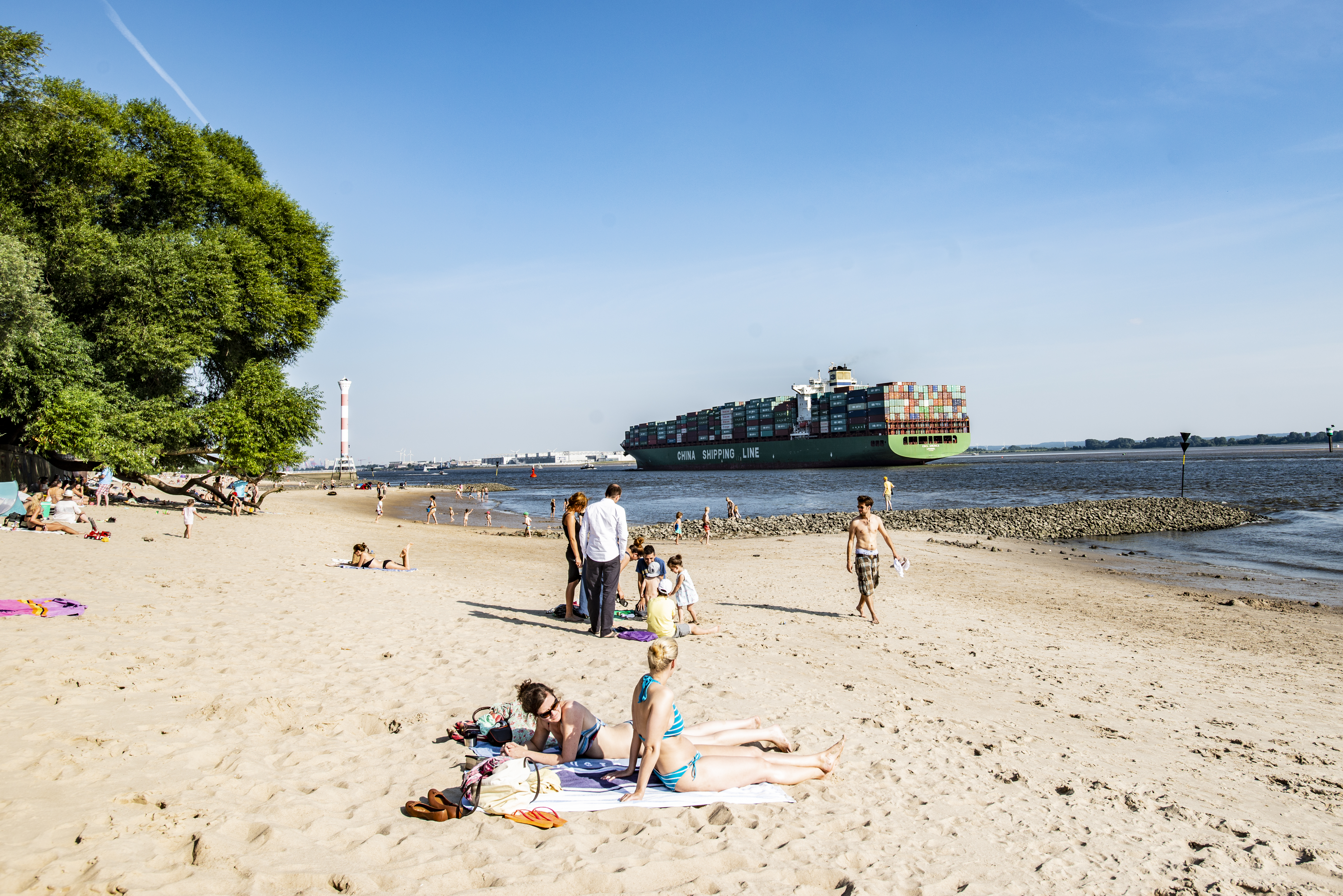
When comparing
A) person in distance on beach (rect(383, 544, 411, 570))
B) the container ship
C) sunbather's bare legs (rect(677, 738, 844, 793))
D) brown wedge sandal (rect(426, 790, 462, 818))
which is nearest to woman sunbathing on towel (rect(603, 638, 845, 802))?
sunbather's bare legs (rect(677, 738, 844, 793))

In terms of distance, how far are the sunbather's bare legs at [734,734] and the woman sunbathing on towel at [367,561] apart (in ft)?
32.1

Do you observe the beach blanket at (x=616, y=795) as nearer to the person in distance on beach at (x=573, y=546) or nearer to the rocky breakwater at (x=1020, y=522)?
the person in distance on beach at (x=573, y=546)

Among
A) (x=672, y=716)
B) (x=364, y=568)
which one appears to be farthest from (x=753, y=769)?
(x=364, y=568)

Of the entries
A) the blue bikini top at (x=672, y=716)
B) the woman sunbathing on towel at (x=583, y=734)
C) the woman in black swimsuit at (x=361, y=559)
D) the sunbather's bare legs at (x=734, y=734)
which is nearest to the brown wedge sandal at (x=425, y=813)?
the woman sunbathing on towel at (x=583, y=734)

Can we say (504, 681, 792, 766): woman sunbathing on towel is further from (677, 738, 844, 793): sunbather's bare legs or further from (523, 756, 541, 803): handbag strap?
(523, 756, 541, 803): handbag strap

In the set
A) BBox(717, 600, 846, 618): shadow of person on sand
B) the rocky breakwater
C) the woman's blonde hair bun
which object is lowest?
the rocky breakwater

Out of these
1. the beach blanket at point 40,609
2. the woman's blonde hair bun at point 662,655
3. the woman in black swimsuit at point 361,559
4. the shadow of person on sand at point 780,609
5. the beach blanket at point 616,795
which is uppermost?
the woman's blonde hair bun at point 662,655

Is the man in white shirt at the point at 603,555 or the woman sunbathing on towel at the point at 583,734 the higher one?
the man in white shirt at the point at 603,555

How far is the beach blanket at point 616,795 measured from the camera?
4.10 metres

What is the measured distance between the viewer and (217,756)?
4410 millimetres

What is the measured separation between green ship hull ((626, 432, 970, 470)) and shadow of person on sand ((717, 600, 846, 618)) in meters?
77.4

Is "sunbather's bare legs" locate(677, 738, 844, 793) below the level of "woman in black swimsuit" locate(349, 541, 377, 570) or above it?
below

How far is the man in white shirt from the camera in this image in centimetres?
815

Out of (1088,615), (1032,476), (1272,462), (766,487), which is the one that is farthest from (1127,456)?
(1088,615)
